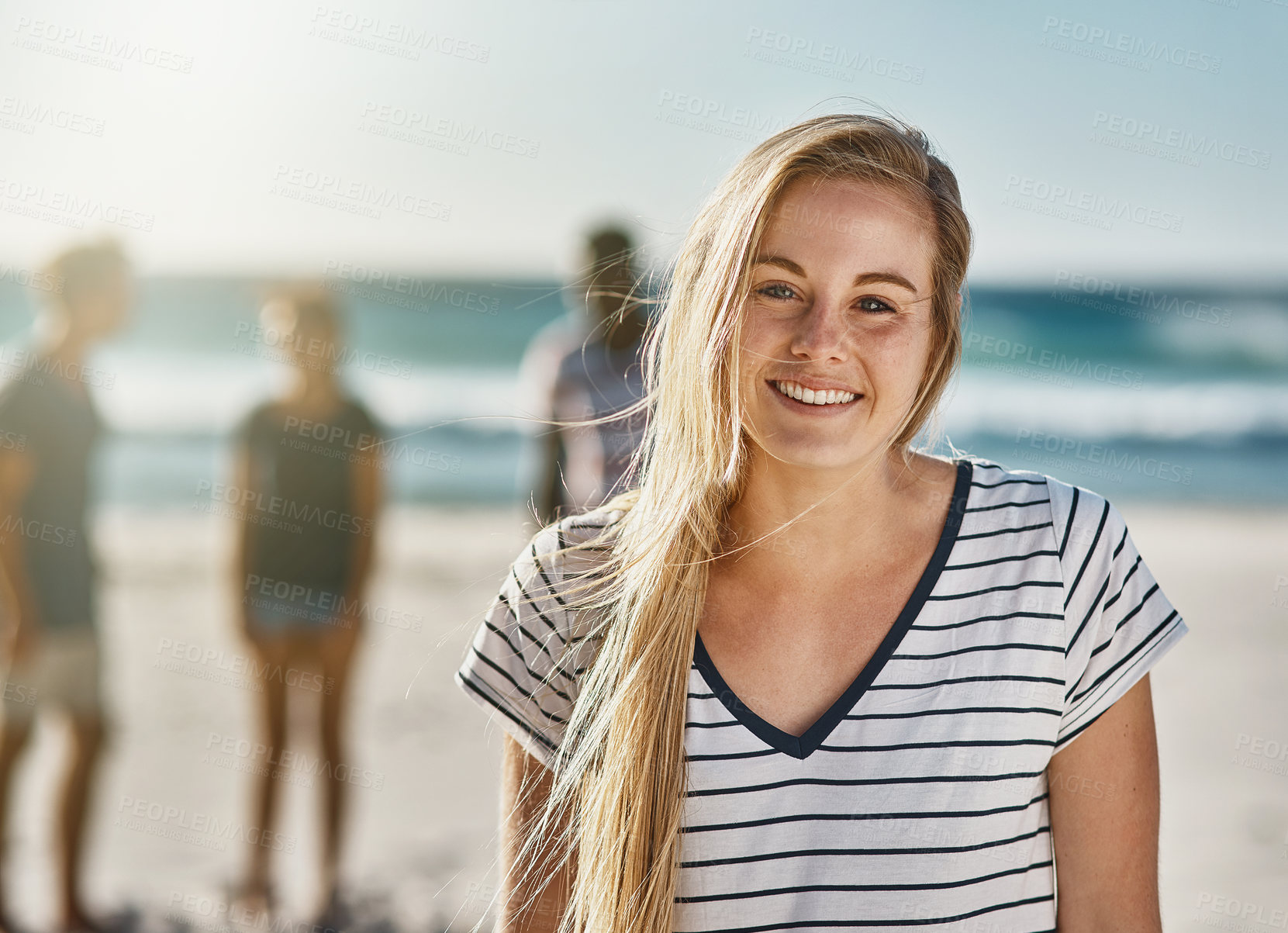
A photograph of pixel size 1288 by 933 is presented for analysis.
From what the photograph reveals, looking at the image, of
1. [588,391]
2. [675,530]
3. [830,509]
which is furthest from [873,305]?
[588,391]

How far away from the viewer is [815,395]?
5.02 feet

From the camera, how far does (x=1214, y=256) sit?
21703 millimetres

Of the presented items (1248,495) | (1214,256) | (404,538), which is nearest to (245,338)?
(404,538)

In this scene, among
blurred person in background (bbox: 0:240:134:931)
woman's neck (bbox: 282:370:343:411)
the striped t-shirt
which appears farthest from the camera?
woman's neck (bbox: 282:370:343:411)

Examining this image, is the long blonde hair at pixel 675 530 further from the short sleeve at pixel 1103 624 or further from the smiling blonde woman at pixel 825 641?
the short sleeve at pixel 1103 624

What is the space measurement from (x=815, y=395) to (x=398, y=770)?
423 centimetres

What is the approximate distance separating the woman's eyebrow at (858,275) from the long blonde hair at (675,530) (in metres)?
0.04

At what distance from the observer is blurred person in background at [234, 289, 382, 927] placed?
14.1 feet

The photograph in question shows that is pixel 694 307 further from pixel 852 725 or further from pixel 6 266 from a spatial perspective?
pixel 6 266

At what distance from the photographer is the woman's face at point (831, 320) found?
1519mm

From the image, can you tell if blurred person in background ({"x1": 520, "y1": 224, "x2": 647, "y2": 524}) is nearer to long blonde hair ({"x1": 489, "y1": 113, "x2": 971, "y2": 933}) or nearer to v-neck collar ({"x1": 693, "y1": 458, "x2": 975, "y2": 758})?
long blonde hair ({"x1": 489, "y1": 113, "x2": 971, "y2": 933})

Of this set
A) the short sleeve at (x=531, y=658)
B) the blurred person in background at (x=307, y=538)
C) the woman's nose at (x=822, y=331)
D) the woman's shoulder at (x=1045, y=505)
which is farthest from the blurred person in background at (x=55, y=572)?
the woman's shoulder at (x=1045, y=505)

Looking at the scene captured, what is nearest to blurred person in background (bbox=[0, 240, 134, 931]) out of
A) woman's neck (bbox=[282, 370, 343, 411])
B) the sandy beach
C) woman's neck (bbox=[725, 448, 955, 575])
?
the sandy beach

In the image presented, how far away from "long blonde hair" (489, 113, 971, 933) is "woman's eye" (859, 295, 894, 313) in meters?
0.12
